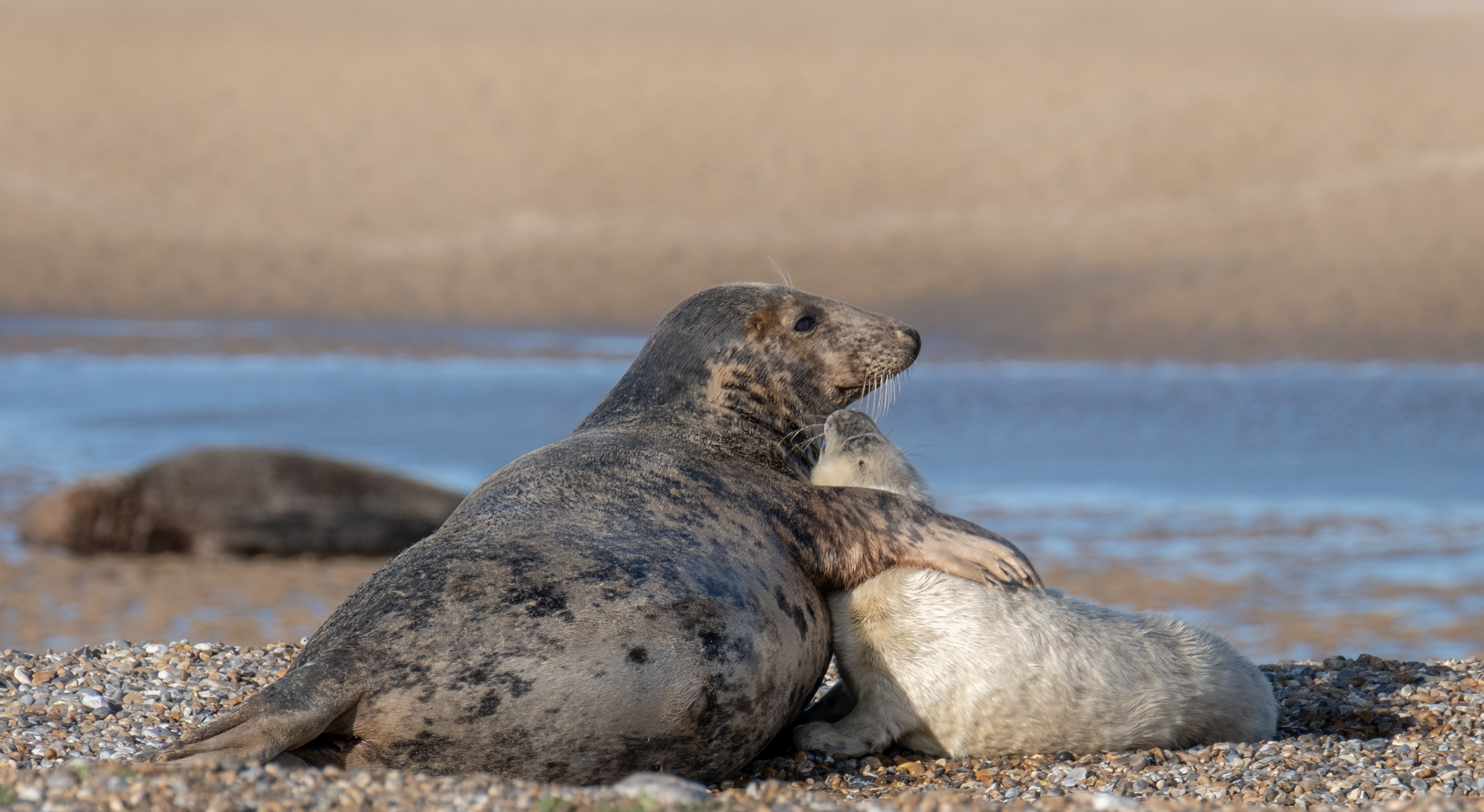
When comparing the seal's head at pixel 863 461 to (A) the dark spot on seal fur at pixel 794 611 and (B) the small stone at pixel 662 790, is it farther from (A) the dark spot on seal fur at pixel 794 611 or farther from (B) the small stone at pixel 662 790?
(B) the small stone at pixel 662 790

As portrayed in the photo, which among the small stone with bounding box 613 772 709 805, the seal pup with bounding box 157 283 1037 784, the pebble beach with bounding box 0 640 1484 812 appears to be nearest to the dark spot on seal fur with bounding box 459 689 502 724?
the seal pup with bounding box 157 283 1037 784

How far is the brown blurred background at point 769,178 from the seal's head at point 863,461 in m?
11.8

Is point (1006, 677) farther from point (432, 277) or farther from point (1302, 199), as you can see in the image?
point (1302, 199)

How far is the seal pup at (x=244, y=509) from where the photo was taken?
34.3 ft

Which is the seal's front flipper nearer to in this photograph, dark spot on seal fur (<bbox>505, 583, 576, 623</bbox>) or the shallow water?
dark spot on seal fur (<bbox>505, 583, 576, 623</bbox>)

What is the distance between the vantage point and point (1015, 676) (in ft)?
16.1

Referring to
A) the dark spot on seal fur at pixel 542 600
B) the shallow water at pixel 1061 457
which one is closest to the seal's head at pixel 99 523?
the shallow water at pixel 1061 457

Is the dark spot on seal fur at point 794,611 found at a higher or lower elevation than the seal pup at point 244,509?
higher

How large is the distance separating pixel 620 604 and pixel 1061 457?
28.3ft

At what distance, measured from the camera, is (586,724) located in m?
4.37

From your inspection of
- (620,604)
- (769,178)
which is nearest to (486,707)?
(620,604)

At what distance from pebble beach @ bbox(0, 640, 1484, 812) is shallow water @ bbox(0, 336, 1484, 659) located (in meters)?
1.87

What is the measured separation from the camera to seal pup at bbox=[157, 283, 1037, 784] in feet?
14.2

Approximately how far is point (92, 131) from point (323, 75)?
6089 millimetres
